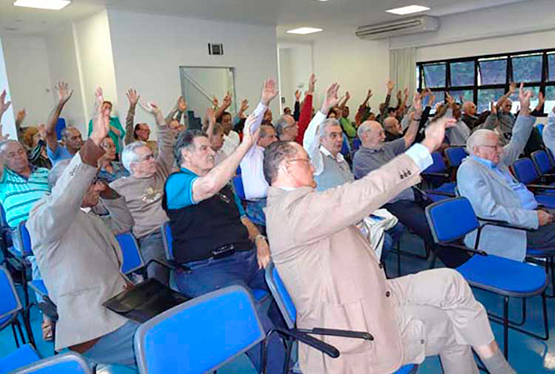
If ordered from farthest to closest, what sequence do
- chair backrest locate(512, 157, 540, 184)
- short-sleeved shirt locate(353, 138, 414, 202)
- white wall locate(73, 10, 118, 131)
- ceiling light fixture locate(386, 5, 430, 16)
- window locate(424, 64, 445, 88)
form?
1. window locate(424, 64, 445, 88)
2. ceiling light fixture locate(386, 5, 430, 16)
3. white wall locate(73, 10, 118, 131)
4. chair backrest locate(512, 157, 540, 184)
5. short-sleeved shirt locate(353, 138, 414, 202)

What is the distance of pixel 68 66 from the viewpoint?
8766 mm

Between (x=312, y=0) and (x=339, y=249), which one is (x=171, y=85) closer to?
(x=312, y=0)

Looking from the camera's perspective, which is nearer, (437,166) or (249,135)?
(249,135)

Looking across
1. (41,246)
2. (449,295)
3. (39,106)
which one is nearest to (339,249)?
(449,295)

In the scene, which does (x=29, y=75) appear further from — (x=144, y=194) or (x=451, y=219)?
(x=451, y=219)

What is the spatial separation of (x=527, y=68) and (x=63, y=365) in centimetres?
1016

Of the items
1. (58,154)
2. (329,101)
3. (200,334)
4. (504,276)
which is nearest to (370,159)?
(329,101)

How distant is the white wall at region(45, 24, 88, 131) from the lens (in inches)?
332

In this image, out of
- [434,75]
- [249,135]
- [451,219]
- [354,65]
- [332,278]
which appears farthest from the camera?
[354,65]

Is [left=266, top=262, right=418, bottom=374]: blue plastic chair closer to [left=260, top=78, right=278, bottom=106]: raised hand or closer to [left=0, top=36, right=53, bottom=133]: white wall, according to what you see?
[left=260, top=78, right=278, bottom=106]: raised hand

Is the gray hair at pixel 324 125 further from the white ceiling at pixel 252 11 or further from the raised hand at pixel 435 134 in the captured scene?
the white ceiling at pixel 252 11

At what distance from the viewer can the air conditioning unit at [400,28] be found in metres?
9.23

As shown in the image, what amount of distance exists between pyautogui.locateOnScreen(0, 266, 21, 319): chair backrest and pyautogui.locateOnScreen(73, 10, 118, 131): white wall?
19.7 feet

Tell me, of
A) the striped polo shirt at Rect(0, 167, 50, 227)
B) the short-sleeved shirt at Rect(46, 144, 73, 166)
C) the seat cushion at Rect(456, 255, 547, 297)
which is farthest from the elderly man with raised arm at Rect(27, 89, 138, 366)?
the short-sleeved shirt at Rect(46, 144, 73, 166)
